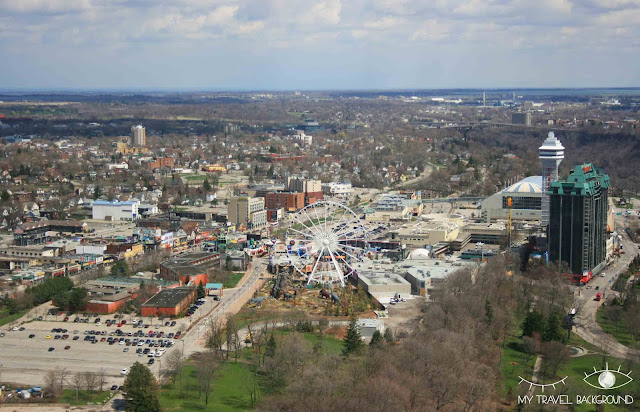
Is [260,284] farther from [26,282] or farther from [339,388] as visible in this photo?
[339,388]

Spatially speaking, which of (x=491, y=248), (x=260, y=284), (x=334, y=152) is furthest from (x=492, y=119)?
(x=260, y=284)

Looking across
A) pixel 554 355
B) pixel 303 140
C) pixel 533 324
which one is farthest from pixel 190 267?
pixel 303 140

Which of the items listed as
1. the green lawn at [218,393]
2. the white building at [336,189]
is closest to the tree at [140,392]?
the green lawn at [218,393]

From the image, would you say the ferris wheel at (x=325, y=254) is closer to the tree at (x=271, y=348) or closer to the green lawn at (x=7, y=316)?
the tree at (x=271, y=348)

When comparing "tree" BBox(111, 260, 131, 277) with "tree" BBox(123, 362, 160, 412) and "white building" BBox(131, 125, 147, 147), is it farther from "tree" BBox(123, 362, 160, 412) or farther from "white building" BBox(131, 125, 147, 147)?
"white building" BBox(131, 125, 147, 147)

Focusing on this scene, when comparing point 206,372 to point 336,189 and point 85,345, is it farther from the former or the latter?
point 336,189

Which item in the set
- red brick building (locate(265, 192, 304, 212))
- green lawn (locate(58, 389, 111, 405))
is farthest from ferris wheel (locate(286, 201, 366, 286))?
red brick building (locate(265, 192, 304, 212))
